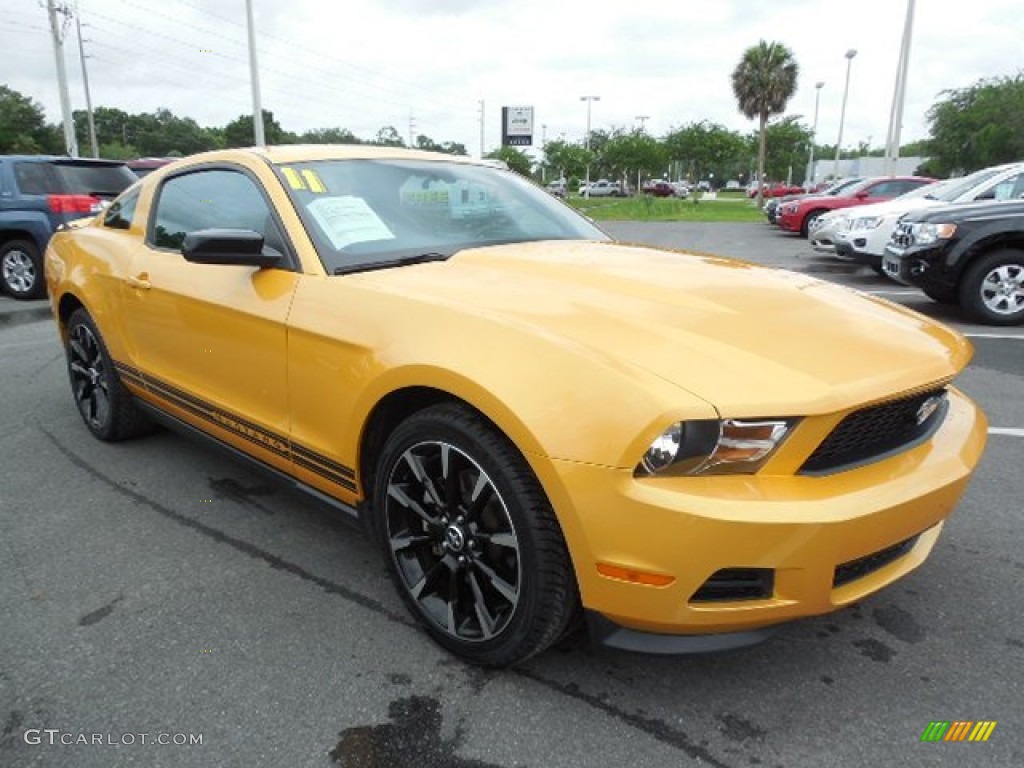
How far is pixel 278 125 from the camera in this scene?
8519 cm

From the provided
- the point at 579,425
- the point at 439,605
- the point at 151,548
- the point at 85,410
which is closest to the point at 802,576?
the point at 579,425

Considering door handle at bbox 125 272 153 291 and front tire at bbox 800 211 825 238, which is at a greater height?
door handle at bbox 125 272 153 291

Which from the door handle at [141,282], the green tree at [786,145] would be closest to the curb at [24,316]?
the door handle at [141,282]

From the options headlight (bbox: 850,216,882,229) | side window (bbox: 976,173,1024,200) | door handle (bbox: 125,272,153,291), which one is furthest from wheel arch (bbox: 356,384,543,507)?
headlight (bbox: 850,216,882,229)

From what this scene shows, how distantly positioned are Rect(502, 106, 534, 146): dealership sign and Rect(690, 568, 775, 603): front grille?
35.2 metres

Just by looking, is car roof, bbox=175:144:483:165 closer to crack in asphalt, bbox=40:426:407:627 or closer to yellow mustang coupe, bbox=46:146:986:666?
yellow mustang coupe, bbox=46:146:986:666

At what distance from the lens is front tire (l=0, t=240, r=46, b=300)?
30.0 ft

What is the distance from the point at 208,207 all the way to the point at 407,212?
1.00 m

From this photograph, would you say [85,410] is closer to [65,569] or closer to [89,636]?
[65,569]

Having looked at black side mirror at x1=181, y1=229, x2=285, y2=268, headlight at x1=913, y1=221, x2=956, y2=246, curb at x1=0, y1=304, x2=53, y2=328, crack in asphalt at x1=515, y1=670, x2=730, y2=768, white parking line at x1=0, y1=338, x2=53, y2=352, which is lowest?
curb at x1=0, y1=304, x2=53, y2=328

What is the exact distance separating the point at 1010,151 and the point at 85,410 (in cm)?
4030

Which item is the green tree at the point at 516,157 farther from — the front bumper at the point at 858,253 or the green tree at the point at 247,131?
the front bumper at the point at 858,253

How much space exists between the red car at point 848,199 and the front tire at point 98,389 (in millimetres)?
15703

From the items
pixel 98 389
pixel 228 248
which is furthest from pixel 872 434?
pixel 98 389
